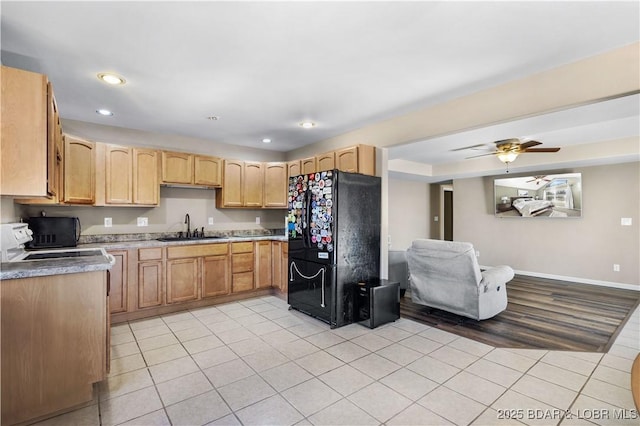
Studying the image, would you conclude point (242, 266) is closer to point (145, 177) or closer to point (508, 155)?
point (145, 177)

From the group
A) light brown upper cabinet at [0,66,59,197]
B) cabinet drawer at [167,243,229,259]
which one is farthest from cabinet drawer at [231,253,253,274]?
light brown upper cabinet at [0,66,59,197]

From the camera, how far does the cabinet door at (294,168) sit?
4.80 metres

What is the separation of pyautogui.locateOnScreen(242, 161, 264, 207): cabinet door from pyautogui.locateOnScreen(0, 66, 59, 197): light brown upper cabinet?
295 cm

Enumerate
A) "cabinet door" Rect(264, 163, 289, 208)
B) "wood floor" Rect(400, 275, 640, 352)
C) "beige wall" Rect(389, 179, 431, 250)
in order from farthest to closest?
"beige wall" Rect(389, 179, 431, 250) → "cabinet door" Rect(264, 163, 289, 208) → "wood floor" Rect(400, 275, 640, 352)

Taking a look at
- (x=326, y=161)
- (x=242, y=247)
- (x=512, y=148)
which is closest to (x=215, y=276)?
(x=242, y=247)

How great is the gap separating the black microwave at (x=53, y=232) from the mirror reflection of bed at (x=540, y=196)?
7376mm

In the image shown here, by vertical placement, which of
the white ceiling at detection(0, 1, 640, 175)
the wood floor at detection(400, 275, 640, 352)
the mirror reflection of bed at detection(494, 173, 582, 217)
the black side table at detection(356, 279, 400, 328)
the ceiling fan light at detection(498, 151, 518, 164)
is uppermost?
the white ceiling at detection(0, 1, 640, 175)

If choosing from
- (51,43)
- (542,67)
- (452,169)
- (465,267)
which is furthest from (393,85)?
(452,169)

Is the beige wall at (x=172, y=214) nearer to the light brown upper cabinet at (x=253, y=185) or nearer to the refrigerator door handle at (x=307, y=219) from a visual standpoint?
the light brown upper cabinet at (x=253, y=185)

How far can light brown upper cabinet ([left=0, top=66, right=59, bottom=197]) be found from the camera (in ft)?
6.10

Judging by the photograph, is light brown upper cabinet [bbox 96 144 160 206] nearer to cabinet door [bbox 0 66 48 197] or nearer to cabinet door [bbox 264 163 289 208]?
cabinet door [bbox 264 163 289 208]

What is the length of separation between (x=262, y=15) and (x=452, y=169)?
19.4 ft

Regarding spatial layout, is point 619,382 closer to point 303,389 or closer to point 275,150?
point 303,389

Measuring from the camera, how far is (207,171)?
449cm
